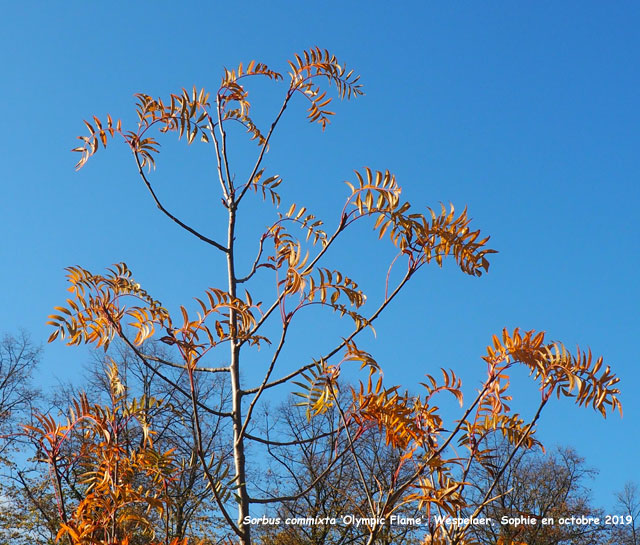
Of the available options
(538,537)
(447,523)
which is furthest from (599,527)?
(447,523)

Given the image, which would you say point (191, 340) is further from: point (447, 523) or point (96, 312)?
point (447, 523)

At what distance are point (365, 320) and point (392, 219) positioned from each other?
0.36 m

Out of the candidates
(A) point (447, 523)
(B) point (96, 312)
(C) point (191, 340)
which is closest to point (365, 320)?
(C) point (191, 340)

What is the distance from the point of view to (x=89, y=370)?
57.6 ft

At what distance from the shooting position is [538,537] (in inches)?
621

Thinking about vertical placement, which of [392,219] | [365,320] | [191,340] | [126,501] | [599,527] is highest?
[599,527]

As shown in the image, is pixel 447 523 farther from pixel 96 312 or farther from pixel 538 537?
pixel 538 537

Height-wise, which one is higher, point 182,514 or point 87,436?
point 182,514

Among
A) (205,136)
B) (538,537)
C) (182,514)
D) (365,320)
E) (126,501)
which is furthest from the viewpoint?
(538,537)

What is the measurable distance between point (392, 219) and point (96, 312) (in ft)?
3.59

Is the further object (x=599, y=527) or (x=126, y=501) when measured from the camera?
(x=599, y=527)

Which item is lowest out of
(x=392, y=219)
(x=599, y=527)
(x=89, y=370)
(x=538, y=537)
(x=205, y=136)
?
(x=392, y=219)

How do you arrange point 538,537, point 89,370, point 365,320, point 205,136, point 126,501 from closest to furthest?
point 365,320
point 126,501
point 205,136
point 538,537
point 89,370

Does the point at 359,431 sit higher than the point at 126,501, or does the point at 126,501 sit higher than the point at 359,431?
the point at 359,431
